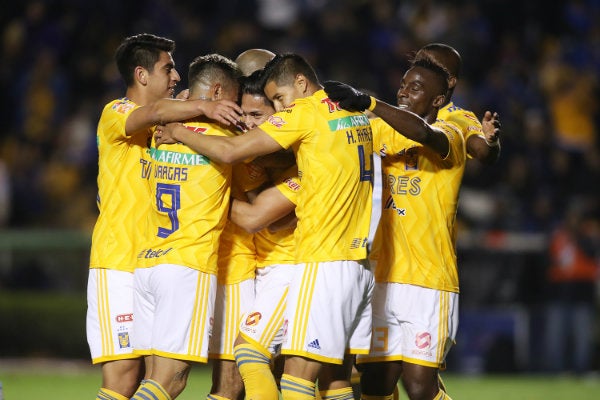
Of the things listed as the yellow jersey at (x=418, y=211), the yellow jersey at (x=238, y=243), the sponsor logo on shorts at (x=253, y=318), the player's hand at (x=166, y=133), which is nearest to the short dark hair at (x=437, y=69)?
the yellow jersey at (x=418, y=211)

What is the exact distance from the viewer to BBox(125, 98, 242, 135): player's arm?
672 centimetres

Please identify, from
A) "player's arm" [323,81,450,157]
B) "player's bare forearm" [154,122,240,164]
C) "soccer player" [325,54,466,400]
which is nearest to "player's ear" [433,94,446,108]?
"soccer player" [325,54,466,400]

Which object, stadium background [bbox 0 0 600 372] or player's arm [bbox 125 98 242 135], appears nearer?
player's arm [bbox 125 98 242 135]

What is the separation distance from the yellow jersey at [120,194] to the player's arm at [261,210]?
27.8 inches

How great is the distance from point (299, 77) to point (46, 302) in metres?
8.77

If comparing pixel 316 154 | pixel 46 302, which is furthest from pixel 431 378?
pixel 46 302

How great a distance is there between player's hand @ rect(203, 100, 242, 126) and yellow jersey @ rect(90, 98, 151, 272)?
2.43 ft

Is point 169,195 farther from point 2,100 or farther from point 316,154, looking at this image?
point 2,100

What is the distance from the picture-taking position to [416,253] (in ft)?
24.5

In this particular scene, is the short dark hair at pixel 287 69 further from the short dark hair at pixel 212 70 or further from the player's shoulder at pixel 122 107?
the player's shoulder at pixel 122 107

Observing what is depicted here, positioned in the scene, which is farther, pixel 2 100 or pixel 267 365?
pixel 2 100

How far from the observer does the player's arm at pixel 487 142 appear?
7676 millimetres

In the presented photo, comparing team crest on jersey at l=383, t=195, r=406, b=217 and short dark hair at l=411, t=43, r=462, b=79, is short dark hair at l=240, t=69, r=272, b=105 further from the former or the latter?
short dark hair at l=411, t=43, r=462, b=79

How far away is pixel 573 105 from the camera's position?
675 inches
